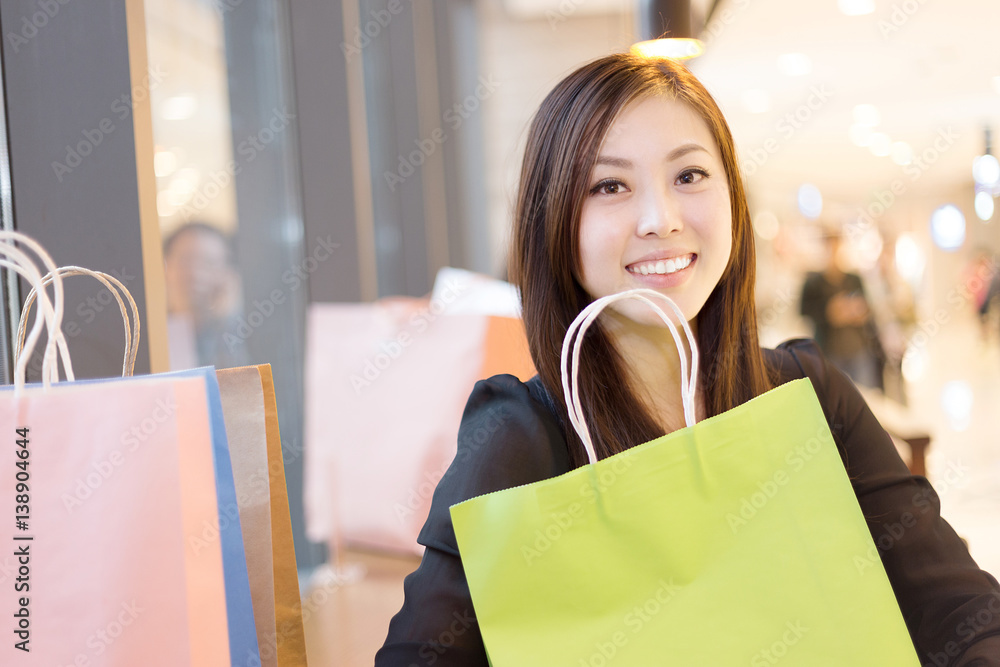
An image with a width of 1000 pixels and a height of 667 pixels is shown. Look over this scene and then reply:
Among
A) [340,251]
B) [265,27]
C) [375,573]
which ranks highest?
[265,27]

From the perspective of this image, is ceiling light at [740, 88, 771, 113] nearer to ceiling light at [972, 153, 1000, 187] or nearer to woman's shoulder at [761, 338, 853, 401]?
ceiling light at [972, 153, 1000, 187]

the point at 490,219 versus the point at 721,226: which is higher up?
the point at 490,219

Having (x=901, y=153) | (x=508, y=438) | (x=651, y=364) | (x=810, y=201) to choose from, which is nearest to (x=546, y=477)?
(x=508, y=438)

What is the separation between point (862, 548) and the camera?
0.60 m

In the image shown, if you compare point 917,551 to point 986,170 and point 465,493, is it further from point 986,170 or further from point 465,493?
point 986,170

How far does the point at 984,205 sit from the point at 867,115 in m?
1.81

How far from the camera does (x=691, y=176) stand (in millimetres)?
835

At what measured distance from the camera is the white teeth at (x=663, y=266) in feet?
2.65

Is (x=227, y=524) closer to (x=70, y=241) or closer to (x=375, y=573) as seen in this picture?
(x=70, y=241)

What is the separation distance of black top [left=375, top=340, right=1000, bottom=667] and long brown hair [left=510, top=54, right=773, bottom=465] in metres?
0.05

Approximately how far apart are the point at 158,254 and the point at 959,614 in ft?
2.96

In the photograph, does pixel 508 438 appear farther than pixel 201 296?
No

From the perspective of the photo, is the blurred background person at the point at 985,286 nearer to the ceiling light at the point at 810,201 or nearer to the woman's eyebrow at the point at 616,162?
the ceiling light at the point at 810,201

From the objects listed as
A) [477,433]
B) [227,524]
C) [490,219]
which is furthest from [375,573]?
[490,219]
